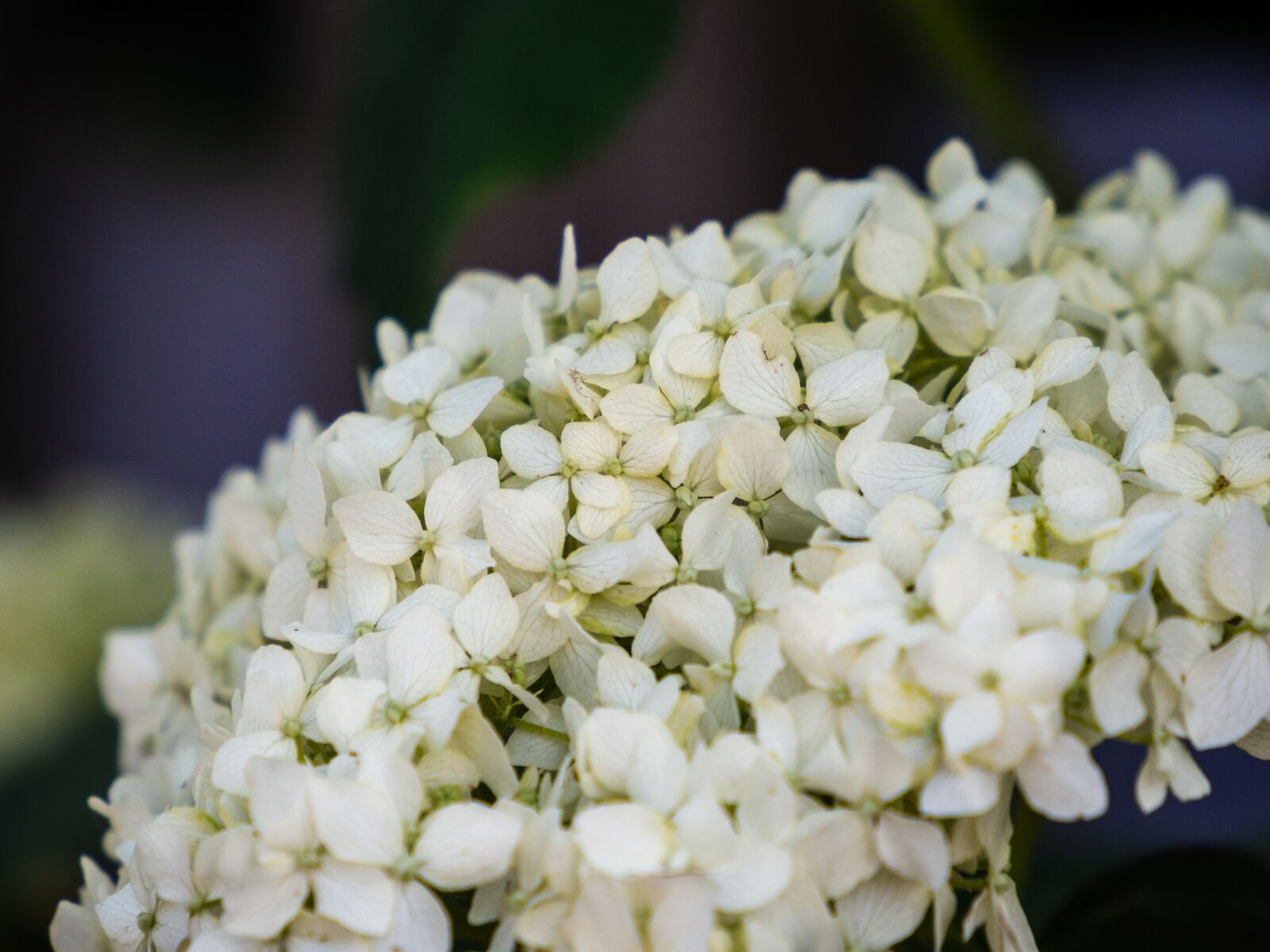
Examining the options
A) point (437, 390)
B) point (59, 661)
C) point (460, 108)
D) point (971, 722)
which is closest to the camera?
point (971, 722)

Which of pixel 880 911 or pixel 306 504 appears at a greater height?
pixel 306 504

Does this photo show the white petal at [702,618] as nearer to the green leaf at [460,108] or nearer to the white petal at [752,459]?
the white petal at [752,459]

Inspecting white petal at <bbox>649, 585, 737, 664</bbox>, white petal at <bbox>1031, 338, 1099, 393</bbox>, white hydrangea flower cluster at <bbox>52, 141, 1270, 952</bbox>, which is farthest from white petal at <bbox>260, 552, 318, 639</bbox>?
white petal at <bbox>1031, 338, 1099, 393</bbox>

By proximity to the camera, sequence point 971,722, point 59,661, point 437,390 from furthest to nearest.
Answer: point 59,661
point 437,390
point 971,722

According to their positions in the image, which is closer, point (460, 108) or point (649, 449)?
point (649, 449)

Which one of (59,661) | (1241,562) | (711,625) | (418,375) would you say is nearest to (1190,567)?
(1241,562)

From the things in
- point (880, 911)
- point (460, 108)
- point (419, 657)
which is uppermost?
point (460, 108)

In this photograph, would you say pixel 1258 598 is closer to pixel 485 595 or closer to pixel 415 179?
pixel 485 595

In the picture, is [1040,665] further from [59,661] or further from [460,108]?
[59,661]
